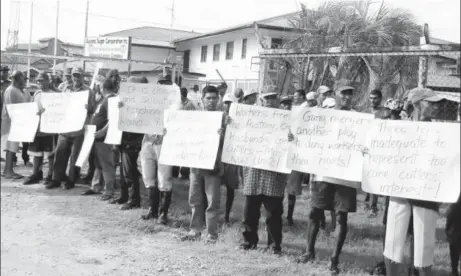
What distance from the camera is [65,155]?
8906mm

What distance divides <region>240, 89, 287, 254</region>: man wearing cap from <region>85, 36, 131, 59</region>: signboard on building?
6366 millimetres

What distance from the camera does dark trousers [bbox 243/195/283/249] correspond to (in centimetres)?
589

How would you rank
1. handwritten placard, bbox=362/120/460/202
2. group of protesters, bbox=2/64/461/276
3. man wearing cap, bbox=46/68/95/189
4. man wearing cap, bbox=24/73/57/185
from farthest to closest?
man wearing cap, bbox=24/73/57/185, man wearing cap, bbox=46/68/95/189, group of protesters, bbox=2/64/461/276, handwritten placard, bbox=362/120/460/202

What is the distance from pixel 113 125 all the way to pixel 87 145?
77 cm

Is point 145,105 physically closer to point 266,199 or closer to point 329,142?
point 266,199

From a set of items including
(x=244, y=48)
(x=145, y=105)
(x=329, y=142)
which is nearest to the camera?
(x=329, y=142)

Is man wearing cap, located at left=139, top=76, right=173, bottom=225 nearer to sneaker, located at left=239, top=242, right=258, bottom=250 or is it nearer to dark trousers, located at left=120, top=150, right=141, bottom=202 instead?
dark trousers, located at left=120, top=150, right=141, bottom=202

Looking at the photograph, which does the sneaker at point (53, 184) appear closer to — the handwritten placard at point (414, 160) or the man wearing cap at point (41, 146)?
the man wearing cap at point (41, 146)

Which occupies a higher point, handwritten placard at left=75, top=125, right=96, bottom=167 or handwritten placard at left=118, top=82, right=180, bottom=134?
handwritten placard at left=118, top=82, right=180, bottom=134

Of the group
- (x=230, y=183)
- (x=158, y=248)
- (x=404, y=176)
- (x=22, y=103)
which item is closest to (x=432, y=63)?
(x=230, y=183)

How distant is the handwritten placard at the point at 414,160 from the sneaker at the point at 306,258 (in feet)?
4.28

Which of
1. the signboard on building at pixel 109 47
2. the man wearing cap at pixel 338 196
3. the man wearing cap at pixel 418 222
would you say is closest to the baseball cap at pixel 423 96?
the man wearing cap at pixel 418 222

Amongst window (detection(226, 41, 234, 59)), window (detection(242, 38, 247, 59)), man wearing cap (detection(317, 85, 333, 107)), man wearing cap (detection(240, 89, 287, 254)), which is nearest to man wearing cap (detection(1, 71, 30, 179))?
man wearing cap (detection(240, 89, 287, 254))

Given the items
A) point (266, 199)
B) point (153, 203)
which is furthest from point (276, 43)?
point (266, 199)
